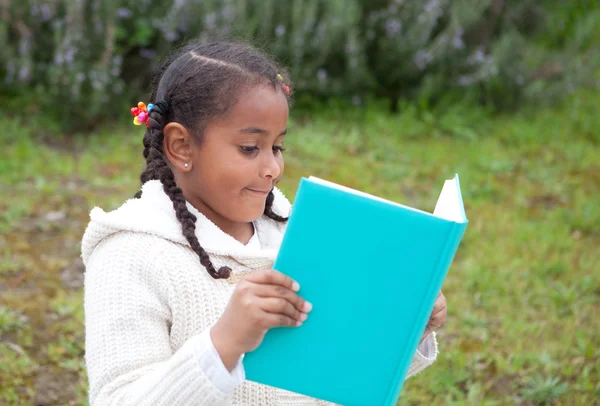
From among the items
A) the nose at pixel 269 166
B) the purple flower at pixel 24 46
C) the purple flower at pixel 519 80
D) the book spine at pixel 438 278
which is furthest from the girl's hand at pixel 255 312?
the purple flower at pixel 519 80

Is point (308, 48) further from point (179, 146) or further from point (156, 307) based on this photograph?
point (156, 307)

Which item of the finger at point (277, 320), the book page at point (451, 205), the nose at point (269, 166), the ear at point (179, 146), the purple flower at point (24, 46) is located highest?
the book page at point (451, 205)

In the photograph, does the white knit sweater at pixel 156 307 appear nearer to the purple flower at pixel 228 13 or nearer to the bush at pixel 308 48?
the bush at pixel 308 48

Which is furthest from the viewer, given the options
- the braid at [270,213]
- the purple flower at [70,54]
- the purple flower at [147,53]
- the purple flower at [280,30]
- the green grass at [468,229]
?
the purple flower at [147,53]

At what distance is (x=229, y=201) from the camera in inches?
58.7

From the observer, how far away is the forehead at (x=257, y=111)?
1440mm

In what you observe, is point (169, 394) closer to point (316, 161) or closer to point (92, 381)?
point (92, 381)

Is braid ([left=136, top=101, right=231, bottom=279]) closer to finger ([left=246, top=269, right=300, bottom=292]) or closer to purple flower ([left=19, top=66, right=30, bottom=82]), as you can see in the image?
finger ([left=246, top=269, right=300, bottom=292])

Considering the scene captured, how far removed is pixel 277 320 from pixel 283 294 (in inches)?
1.6

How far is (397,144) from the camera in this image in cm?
455

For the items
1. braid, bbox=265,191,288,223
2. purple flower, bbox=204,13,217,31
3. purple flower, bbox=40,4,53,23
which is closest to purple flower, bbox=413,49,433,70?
purple flower, bbox=204,13,217,31

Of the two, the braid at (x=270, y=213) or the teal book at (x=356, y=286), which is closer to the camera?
the teal book at (x=356, y=286)

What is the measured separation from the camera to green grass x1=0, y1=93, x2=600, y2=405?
261 centimetres

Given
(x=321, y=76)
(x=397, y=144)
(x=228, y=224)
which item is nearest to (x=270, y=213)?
(x=228, y=224)
